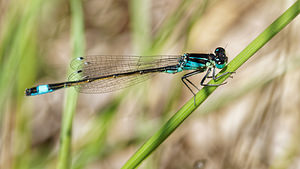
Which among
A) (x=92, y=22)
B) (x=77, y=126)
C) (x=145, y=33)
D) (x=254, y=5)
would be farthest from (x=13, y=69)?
(x=254, y=5)

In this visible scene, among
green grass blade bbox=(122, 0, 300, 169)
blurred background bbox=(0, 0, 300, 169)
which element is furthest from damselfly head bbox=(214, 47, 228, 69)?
green grass blade bbox=(122, 0, 300, 169)

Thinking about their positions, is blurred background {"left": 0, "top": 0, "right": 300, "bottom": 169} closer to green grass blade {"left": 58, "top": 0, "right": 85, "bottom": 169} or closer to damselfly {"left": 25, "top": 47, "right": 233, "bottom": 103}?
damselfly {"left": 25, "top": 47, "right": 233, "bottom": 103}

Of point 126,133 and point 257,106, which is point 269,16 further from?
point 126,133

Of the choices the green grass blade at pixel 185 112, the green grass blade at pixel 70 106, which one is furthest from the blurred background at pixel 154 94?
the green grass blade at pixel 185 112

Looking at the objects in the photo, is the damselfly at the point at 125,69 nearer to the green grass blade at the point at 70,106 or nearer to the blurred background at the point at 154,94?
the blurred background at the point at 154,94

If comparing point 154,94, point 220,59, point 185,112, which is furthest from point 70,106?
point 154,94

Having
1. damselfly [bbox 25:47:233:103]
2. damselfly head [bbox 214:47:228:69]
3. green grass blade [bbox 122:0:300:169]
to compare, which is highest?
damselfly [bbox 25:47:233:103]

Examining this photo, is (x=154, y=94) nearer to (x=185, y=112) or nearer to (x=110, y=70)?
(x=110, y=70)
